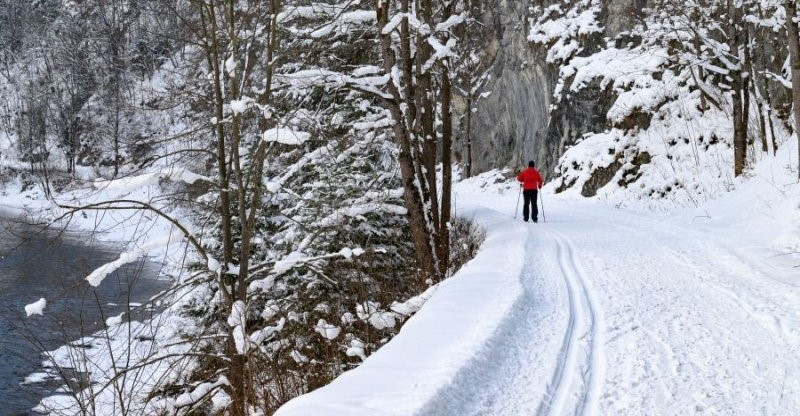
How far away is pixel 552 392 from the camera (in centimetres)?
396

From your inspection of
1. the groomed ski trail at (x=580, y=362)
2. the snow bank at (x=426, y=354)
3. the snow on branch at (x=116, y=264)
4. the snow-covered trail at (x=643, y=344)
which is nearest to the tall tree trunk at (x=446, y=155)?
the snow-covered trail at (x=643, y=344)

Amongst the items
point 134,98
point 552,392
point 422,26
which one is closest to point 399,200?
point 422,26

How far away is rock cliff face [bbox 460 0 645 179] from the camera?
26.1m

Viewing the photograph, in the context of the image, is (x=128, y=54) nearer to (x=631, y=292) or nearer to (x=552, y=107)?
(x=631, y=292)

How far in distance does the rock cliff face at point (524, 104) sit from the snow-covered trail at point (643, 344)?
1708 cm

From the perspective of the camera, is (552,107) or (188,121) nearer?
(188,121)

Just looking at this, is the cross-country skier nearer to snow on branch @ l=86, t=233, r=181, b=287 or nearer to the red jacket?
the red jacket

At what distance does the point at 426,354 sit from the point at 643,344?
1.86 m

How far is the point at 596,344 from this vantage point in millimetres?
4855

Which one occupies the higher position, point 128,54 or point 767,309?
point 128,54

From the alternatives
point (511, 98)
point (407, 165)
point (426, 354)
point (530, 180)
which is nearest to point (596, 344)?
point (426, 354)

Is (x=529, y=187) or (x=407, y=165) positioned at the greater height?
(x=407, y=165)

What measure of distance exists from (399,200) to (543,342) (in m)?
7.19

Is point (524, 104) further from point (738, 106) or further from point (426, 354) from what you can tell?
point (426, 354)
